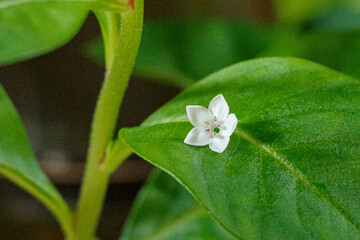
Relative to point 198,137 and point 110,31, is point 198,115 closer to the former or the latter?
point 198,137

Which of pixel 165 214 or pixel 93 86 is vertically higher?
pixel 93 86

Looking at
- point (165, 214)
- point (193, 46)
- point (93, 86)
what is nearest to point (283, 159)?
point (165, 214)

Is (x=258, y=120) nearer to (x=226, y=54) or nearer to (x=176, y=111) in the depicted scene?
(x=176, y=111)

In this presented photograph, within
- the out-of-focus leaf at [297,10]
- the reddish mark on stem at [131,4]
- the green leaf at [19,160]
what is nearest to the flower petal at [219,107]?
the reddish mark on stem at [131,4]

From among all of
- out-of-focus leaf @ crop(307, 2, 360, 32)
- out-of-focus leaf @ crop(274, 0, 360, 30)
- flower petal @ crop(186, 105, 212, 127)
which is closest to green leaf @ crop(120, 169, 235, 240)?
flower petal @ crop(186, 105, 212, 127)

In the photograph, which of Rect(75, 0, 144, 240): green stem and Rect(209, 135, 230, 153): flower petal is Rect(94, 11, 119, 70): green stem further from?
Rect(209, 135, 230, 153): flower petal
